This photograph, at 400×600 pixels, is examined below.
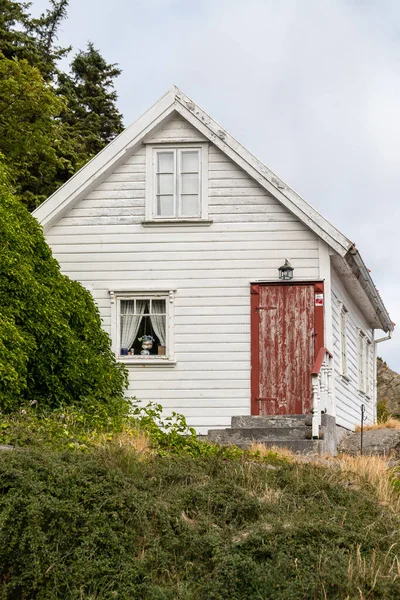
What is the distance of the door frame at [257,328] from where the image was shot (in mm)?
15891

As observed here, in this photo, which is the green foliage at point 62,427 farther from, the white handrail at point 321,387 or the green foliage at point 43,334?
the white handrail at point 321,387

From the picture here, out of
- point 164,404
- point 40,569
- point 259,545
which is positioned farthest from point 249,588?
point 164,404

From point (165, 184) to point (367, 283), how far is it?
15.6 feet

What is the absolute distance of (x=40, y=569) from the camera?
7.07 meters

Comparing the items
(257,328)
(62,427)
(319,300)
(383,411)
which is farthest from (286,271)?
(383,411)

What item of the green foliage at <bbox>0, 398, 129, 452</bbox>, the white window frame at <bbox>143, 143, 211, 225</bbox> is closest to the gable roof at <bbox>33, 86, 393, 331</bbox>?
the white window frame at <bbox>143, 143, 211, 225</bbox>

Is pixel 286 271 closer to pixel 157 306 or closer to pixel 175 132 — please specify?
pixel 157 306

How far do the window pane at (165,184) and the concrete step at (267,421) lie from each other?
177 inches

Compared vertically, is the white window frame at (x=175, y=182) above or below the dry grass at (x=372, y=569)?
above

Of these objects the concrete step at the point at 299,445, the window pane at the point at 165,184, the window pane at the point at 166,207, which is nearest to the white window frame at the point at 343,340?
the window pane at the point at 166,207

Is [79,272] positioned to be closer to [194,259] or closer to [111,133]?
[194,259]

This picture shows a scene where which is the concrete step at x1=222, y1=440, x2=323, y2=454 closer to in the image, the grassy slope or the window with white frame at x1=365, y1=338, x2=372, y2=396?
the grassy slope

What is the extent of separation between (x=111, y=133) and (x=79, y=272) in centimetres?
2211

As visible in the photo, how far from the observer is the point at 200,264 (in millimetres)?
16406
